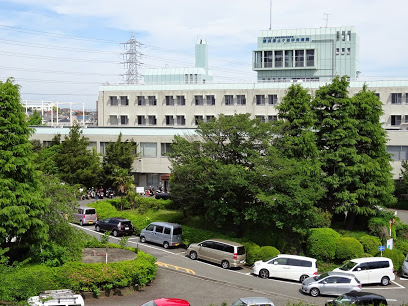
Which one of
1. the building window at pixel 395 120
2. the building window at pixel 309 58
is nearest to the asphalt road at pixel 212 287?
the building window at pixel 395 120

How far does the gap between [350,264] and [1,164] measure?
66.5 feet

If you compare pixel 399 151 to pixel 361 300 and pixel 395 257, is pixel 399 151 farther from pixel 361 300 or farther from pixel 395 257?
pixel 361 300

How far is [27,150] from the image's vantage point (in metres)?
25.6

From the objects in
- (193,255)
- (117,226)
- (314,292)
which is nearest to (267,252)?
(193,255)

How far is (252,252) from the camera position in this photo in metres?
32.0

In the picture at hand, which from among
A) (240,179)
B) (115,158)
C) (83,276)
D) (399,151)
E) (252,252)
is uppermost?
(399,151)

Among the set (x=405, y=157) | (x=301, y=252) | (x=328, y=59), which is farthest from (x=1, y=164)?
(x=328, y=59)

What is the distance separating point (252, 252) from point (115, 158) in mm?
23929

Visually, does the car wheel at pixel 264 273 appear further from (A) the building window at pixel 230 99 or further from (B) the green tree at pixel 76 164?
(A) the building window at pixel 230 99

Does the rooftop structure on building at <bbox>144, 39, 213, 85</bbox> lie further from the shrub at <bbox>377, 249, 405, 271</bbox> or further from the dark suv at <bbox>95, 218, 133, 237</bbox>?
the shrub at <bbox>377, 249, 405, 271</bbox>

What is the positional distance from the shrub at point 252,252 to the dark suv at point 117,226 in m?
9.63

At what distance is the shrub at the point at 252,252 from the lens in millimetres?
31875

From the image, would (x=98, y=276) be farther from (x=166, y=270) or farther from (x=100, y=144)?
(x=100, y=144)

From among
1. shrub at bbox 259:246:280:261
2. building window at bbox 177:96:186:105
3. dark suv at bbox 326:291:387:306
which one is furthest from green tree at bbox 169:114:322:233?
building window at bbox 177:96:186:105
